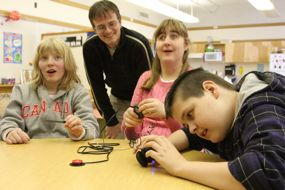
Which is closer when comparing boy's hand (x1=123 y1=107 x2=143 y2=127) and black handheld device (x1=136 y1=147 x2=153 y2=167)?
black handheld device (x1=136 y1=147 x2=153 y2=167)

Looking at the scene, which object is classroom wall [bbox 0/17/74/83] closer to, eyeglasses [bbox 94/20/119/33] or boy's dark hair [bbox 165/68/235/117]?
eyeglasses [bbox 94/20/119/33]

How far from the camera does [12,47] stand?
421 cm

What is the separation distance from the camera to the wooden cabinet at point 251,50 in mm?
6469

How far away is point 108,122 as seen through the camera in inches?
84.7

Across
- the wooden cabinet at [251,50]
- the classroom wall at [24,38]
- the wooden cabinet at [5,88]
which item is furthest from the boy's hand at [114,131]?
the wooden cabinet at [251,50]

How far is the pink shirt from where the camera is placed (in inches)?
55.7

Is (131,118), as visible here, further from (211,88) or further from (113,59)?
(113,59)

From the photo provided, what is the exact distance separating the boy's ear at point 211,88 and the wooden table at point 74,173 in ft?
0.90

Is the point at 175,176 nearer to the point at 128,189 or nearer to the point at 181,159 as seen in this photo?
the point at 181,159

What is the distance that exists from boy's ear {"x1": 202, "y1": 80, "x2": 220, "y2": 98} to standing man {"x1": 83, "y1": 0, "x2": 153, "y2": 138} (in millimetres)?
1139

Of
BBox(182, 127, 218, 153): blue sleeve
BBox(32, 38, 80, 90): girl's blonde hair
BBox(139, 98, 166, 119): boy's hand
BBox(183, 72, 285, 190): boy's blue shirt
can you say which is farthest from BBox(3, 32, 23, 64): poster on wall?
BBox(183, 72, 285, 190): boy's blue shirt

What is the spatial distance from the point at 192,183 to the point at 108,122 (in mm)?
1385

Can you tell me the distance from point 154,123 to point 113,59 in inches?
32.3

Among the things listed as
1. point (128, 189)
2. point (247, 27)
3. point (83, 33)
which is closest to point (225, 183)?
point (128, 189)
